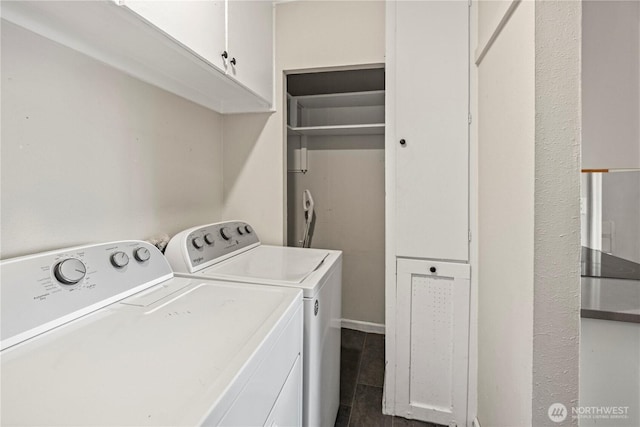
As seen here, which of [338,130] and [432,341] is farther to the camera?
[338,130]

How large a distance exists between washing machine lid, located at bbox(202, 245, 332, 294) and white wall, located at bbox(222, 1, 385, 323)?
1.21 feet

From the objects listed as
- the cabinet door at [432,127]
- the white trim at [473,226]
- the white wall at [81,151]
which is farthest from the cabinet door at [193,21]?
the white trim at [473,226]

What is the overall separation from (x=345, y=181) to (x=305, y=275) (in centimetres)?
159

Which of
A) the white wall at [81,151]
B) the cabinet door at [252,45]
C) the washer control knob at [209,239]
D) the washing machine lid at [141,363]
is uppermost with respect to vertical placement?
the cabinet door at [252,45]

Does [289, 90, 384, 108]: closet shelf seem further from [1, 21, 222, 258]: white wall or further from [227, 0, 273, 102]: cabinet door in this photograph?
[1, 21, 222, 258]: white wall

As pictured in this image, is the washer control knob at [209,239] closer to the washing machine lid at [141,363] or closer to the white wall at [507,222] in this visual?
the washing machine lid at [141,363]

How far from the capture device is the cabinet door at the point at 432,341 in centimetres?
150

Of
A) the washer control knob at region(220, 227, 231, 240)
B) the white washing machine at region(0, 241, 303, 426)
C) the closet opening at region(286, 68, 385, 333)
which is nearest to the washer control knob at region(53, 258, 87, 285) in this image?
the white washing machine at region(0, 241, 303, 426)

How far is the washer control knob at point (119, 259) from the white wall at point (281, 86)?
97cm

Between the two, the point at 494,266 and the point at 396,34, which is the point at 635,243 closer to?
the point at 494,266

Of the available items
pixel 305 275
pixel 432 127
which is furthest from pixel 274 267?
pixel 432 127

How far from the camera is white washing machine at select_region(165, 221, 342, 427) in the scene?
1.05 m

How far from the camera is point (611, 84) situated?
58.1 inches

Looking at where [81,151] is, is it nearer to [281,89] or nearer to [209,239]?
[209,239]
